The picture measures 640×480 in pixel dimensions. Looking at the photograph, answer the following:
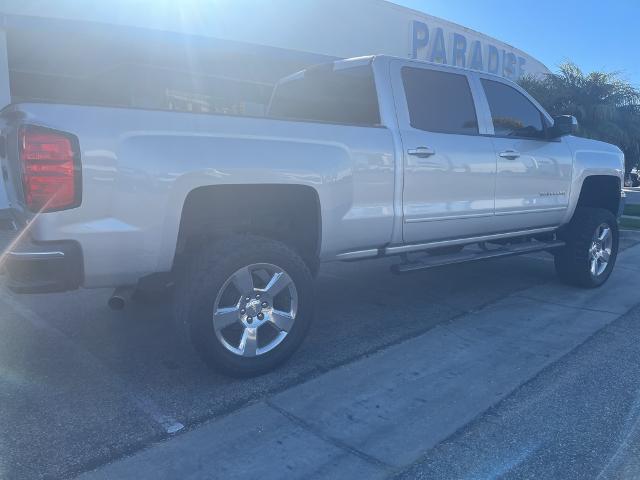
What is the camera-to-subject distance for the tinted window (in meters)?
5.04

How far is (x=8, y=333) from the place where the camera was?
4.11 m

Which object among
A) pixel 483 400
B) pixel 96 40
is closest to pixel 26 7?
pixel 96 40

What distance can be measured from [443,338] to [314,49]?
10.9 m

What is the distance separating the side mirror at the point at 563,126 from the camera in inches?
202

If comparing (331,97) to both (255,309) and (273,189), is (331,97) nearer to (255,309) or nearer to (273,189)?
(273,189)

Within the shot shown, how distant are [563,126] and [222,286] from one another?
147 inches

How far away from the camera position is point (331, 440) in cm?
279

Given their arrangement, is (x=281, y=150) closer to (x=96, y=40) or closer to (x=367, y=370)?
(x=367, y=370)

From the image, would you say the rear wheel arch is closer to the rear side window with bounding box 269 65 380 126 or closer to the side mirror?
the rear side window with bounding box 269 65 380 126

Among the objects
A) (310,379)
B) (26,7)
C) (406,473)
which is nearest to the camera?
(406,473)

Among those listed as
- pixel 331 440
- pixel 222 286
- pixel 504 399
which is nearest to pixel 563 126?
pixel 504 399

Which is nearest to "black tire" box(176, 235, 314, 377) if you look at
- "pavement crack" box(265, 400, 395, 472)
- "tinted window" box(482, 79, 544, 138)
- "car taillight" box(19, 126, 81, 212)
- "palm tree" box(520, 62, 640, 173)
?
"pavement crack" box(265, 400, 395, 472)

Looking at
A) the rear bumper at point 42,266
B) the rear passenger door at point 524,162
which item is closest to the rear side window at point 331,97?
the rear passenger door at point 524,162

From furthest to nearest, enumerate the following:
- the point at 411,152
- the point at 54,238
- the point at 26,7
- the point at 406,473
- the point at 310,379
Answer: the point at 26,7 < the point at 411,152 < the point at 310,379 < the point at 54,238 < the point at 406,473
